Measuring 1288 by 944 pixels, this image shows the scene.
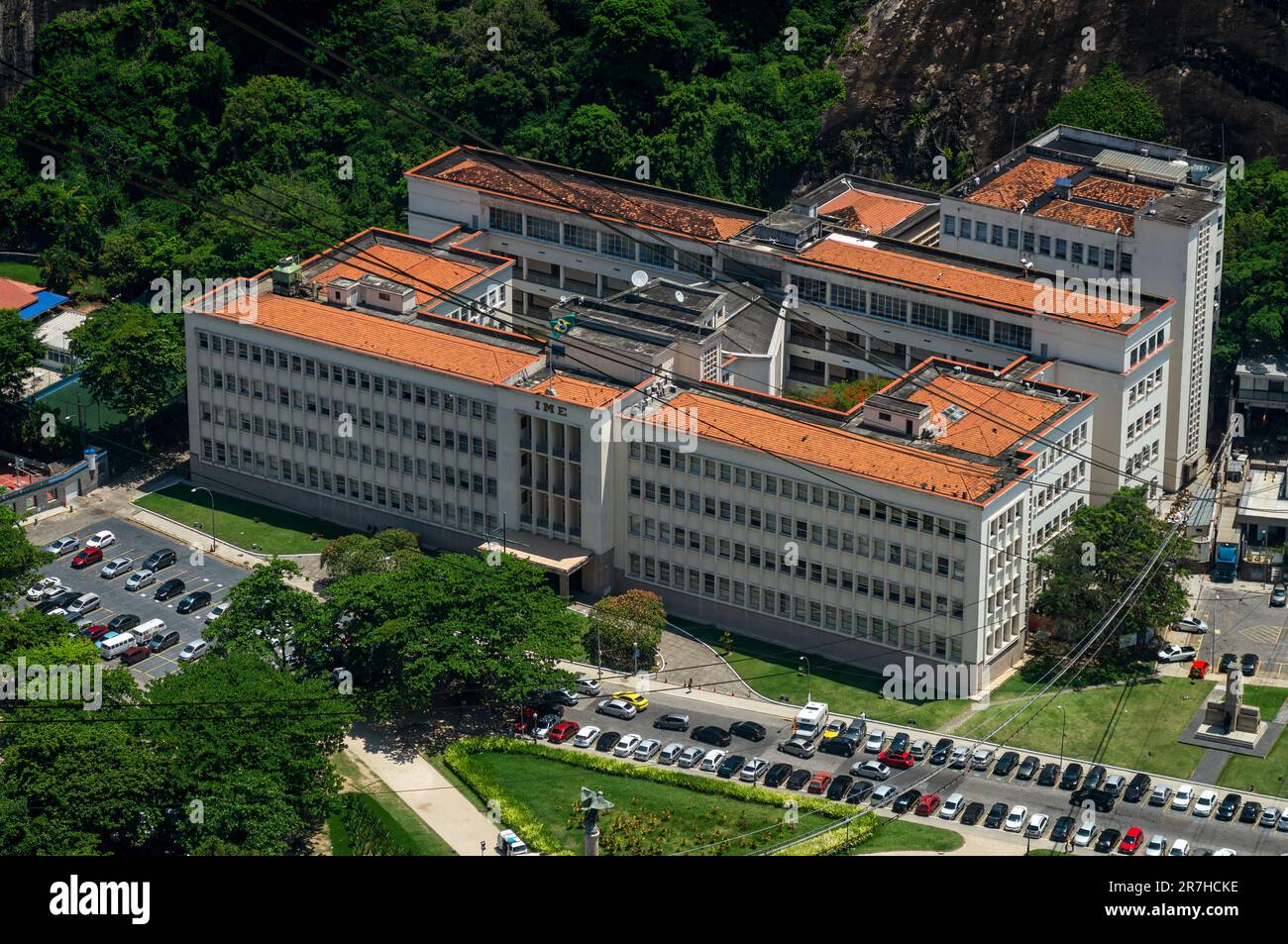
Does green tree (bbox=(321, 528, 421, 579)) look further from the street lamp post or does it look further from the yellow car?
the yellow car

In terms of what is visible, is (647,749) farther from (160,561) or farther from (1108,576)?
(160,561)

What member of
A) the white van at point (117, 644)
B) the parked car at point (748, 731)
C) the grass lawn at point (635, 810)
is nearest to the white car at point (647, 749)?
the grass lawn at point (635, 810)

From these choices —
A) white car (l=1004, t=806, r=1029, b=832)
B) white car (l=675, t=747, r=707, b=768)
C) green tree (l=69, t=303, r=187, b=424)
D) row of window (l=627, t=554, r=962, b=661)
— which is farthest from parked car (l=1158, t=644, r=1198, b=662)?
green tree (l=69, t=303, r=187, b=424)

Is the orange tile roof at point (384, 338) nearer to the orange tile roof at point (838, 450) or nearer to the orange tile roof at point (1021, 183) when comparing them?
the orange tile roof at point (838, 450)

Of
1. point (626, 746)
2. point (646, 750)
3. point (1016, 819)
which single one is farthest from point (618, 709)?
point (1016, 819)

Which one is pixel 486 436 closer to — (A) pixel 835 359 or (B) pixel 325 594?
(B) pixel 325 594

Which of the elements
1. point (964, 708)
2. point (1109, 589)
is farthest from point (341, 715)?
point (1109, 589)

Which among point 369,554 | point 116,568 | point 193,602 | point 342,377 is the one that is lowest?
point 193,602
